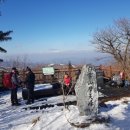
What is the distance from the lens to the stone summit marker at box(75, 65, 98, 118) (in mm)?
11062

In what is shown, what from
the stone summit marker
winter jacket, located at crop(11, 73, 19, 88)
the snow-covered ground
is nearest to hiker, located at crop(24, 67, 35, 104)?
winter jacket, located at crop(11, 73, 19, 88)

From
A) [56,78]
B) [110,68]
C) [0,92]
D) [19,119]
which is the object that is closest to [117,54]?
[110,68]

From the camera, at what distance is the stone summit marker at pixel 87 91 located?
11.1m

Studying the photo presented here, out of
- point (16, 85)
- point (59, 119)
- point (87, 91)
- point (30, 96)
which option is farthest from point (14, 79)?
point (87, 91)

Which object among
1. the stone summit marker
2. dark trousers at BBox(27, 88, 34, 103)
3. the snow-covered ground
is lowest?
the snow-covered ground

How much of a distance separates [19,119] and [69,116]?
7.42ft

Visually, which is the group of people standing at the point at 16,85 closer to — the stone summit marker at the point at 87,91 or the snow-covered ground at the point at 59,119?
the snow-covered ground at the point at 59,119

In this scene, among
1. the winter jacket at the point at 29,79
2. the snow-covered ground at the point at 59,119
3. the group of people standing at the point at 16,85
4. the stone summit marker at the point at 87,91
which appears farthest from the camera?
the winter jacket at the point at 29,79

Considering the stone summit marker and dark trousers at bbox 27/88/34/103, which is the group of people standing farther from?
the stone summit marker

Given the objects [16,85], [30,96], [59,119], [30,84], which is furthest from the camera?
[30,84]

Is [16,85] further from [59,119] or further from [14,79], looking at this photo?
[59,119]

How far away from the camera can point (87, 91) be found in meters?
11.2

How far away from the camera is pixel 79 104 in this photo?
1127cm

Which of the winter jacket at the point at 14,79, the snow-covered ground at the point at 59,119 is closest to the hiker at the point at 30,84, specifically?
the winter jacket at the point at 14,79
